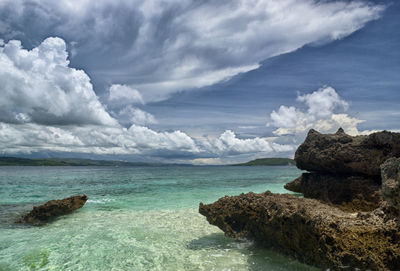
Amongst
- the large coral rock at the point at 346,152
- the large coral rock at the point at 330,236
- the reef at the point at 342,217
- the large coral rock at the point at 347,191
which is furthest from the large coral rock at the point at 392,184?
the large coral rock at the point at 346,152

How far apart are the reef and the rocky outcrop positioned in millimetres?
10838

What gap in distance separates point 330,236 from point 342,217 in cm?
94

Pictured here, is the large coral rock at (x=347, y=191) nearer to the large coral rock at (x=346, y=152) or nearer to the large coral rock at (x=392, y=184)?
the large coral rock at (x=346, y=152)

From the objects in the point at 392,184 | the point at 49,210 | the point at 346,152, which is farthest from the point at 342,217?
the point at 49,210

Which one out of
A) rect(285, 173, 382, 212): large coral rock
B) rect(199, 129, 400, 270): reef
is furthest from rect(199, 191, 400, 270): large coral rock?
rect(285, 173, 382, 212): large coral rock

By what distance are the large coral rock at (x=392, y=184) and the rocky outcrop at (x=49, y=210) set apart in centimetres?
1723

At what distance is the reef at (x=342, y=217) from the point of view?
6469 mm

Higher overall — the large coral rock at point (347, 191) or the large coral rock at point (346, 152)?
the large coral rock at point (346, 152)

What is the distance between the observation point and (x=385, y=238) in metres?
6.56

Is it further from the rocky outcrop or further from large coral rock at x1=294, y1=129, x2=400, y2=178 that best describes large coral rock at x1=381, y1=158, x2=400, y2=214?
the rocky outcrop

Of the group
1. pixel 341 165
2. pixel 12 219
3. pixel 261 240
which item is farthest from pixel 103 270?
pixel 341 165

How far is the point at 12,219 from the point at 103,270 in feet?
39.7

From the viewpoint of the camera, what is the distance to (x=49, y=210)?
1628 cm

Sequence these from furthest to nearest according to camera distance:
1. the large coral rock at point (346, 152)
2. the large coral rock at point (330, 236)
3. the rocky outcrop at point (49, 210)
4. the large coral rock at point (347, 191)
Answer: the rocky outcrop at point (49, 210) → the large coral rock at point (346, 152) → the large coral rock at point (347, 191) → the large coral rock at point (330, 236)
